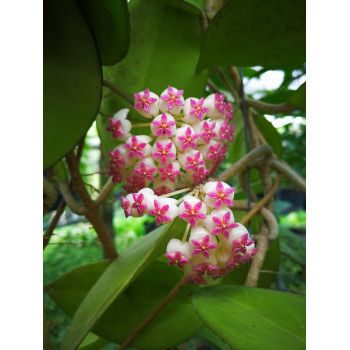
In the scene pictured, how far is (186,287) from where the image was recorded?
61cm

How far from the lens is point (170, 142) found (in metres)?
0.46

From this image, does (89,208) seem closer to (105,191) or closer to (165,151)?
(105,191)

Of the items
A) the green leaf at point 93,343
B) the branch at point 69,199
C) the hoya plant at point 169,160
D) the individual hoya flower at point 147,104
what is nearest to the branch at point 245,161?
the hoya plant at point 169,160

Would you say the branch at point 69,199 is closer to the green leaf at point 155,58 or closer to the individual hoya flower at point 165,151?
the green leaf at point 155,58

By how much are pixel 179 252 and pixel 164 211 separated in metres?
0.04

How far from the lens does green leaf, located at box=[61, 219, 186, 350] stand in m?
0.44

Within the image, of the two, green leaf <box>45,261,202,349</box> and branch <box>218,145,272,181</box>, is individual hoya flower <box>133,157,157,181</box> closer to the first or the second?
branch <box>218,145,272,181</box>

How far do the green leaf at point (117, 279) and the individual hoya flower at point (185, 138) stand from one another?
80 mm

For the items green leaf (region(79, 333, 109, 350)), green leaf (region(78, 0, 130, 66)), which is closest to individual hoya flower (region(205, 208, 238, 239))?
green leaf (region(78, 0, 130, 66))

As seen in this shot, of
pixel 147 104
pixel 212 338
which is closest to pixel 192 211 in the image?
pixel 147 104

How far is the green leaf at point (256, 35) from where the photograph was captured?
0.47 meters

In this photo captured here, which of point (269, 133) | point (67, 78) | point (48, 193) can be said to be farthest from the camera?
point (269, 133)

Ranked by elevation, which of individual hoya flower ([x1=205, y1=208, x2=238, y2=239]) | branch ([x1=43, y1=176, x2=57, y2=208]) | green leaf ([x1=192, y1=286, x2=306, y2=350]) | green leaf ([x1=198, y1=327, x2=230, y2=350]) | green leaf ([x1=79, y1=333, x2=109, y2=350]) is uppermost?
branch ([x1=43, y1=176, x2=57, y2=208])
